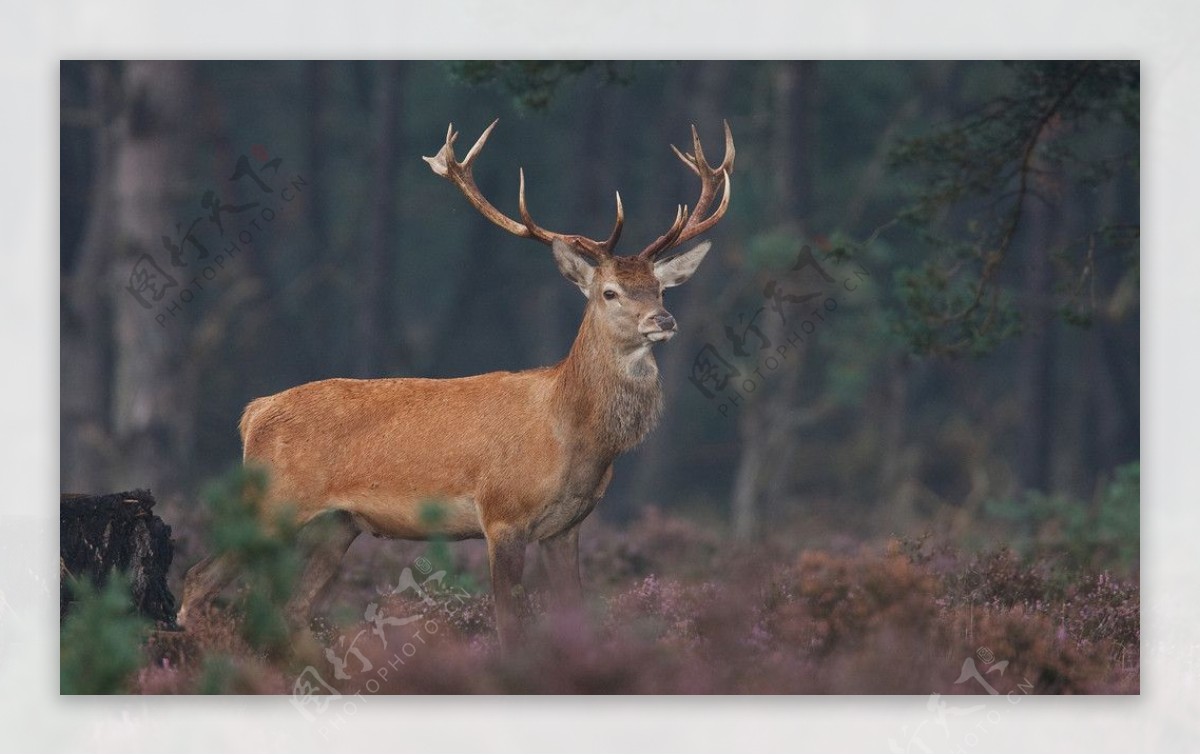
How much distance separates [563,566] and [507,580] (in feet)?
1.03

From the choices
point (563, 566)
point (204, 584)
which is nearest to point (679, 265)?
point (563, 566)

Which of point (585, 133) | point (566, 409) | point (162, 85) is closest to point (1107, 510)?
point (566, 409)

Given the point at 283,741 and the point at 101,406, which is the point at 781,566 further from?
the point at 101,406

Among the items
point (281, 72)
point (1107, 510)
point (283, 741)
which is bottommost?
point (283, 741)

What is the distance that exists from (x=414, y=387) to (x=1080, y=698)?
2.97 metres

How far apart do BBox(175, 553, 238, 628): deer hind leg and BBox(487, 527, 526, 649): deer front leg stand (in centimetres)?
110

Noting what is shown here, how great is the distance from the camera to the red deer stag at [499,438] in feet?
24.9

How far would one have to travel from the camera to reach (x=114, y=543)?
7.77 m

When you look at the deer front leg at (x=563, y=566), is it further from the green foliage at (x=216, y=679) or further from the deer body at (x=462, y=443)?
the green foliage at (x=216, y=679)

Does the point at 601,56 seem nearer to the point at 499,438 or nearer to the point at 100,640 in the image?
the point at 499,438

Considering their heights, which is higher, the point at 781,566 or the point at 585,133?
the point at 585,133

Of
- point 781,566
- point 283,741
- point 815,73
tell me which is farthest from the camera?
point 815,73

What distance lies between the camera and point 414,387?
8078 mm

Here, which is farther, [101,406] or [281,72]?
[281,72]
